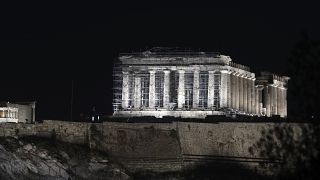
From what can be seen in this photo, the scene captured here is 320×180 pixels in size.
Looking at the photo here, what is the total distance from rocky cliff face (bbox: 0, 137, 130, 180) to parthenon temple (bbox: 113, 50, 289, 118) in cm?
2251

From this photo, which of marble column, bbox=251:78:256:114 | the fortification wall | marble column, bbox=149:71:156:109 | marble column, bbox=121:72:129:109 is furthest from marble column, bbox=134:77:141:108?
the fortification wall

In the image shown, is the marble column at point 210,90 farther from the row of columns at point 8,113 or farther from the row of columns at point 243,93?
the row of columns at point 8,113

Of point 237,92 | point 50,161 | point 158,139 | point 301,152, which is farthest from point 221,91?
point 301,152

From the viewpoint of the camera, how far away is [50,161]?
64312mm

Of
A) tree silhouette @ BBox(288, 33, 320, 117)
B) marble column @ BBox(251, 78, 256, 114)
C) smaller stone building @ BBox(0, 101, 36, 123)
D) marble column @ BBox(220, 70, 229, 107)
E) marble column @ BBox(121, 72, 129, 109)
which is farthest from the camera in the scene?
marble column @ BBox(251, 78, 256, 114)

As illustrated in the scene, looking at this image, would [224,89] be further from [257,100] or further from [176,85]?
[257,100]

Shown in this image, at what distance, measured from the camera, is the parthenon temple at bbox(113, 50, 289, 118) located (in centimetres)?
8944

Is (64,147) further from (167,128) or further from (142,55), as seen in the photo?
(142,55)

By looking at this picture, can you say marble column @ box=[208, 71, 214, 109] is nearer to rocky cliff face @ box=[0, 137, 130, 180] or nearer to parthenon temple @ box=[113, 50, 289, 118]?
parthenon temple @ box=[113, 50, 289, 118]

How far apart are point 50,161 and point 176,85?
28.8 m

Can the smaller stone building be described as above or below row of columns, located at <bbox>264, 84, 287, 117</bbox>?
below

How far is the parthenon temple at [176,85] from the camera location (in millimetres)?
89438

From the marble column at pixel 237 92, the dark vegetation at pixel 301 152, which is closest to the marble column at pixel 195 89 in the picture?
the marble column at pixel 237 92

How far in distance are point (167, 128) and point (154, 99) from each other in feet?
64.3
